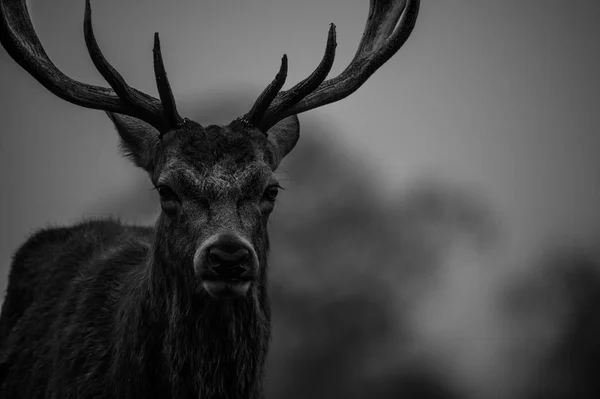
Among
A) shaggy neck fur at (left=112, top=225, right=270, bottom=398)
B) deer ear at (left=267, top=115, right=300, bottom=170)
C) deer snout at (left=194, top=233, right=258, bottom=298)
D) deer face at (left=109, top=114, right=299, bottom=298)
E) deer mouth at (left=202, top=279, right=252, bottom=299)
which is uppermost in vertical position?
deer ear at (left=267, top=115, right=300, bottom=170)

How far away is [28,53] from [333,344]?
804 inches

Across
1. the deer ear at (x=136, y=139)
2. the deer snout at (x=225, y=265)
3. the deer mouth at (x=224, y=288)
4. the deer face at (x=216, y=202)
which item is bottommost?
the deer mouth at (x=224, y=288)

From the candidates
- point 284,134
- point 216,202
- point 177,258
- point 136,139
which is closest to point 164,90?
point 136,139

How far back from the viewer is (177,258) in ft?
15.1

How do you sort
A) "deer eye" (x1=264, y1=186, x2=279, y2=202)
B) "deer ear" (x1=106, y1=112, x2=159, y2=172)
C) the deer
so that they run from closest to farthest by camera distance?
the deer
"deer eye" (x1=264, y1=186, x2=279, y2=202)
"deer ear" (x1=106, y1=112, x2=159, y2=172)

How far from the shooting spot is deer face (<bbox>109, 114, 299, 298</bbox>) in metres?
4.20

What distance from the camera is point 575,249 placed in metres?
24.0

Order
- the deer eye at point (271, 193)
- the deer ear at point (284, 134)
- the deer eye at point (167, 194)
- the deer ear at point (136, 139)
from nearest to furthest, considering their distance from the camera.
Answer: the deer eye at point (167, 194) → the deer eye at point (271, 193) → the deer ear at point (136, 139) → the deer ear at point (284, 134)

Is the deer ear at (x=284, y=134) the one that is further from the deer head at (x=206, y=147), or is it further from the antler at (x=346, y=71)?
the antler at (x=346, y=71)

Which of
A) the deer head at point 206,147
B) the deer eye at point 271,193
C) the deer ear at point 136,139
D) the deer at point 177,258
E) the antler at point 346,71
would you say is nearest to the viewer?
the deer head at point 206,147

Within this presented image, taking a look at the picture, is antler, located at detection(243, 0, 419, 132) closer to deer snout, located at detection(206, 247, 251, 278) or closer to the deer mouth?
deer snout, located at detection(206, 247, 251, 278)

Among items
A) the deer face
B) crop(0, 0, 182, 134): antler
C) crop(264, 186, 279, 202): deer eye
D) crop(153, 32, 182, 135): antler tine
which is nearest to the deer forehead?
the deer face

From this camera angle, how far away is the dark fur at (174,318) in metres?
4.58

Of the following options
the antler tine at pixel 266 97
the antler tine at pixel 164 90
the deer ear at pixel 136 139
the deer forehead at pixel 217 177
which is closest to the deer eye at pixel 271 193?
the deer forehead at pixel 217 177
